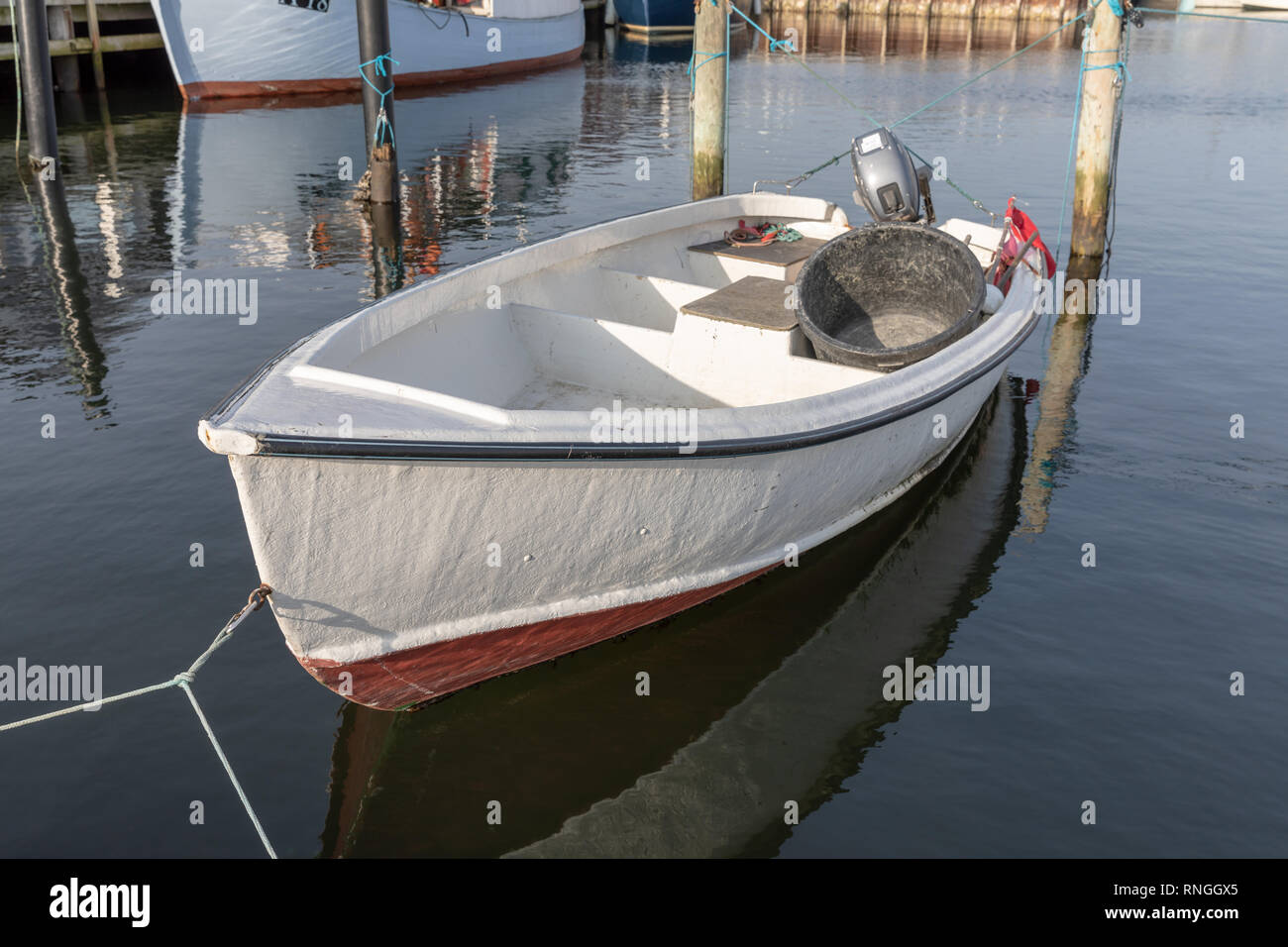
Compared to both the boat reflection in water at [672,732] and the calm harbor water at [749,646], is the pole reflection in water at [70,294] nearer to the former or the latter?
the calm harbor water at [749,646]

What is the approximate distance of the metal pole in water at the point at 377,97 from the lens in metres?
15.1

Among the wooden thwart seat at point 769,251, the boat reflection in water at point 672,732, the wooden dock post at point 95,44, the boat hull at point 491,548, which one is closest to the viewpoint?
the boat hull at point 491,548

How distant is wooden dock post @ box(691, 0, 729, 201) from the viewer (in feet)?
45.2

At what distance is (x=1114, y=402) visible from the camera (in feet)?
33.8

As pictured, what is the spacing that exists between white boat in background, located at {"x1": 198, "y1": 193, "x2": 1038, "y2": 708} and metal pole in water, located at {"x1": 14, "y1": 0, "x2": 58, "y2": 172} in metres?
11.6

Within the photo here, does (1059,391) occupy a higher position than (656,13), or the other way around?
(656,13)

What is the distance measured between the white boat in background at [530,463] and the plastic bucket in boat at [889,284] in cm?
34

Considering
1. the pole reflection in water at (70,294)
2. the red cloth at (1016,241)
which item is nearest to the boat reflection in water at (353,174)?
the pole reflection in water at (70,294)

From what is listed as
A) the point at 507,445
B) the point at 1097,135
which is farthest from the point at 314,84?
the point at 507,445

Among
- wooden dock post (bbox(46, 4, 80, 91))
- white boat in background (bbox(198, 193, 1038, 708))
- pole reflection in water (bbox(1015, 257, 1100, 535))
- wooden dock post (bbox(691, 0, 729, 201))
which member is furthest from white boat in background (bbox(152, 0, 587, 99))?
white boat in background (bbox(198, 193, 1038, 708))

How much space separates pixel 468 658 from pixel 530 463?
1.25 meters

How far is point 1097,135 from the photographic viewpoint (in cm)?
1314

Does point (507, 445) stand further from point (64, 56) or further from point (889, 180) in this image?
point (64, 56)

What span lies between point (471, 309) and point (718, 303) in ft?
6.11
